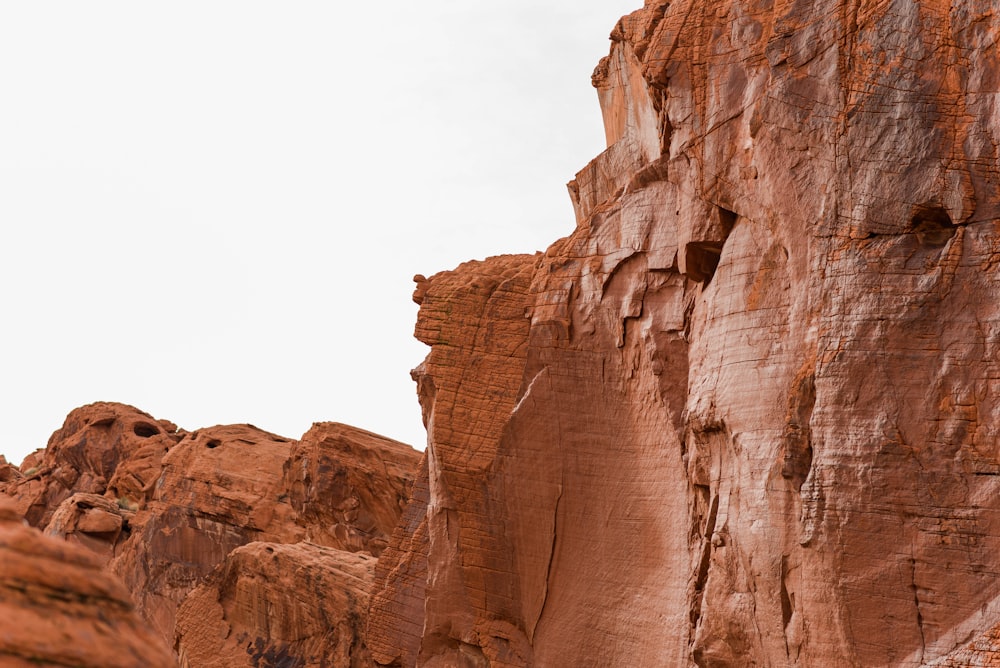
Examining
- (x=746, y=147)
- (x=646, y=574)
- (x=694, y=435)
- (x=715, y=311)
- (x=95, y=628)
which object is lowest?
(x=95, y=628)

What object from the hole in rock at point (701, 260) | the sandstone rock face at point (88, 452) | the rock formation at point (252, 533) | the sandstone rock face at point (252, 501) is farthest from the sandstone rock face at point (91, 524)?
the hole in rock at point (701, 260)

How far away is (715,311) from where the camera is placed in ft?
41.7

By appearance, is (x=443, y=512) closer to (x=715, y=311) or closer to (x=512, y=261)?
(x=512, y=261)

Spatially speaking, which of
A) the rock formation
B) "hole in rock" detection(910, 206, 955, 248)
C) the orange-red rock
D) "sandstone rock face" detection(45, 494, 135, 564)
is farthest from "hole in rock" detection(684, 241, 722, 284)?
"sandstone rock face" detection(45, 494, 135, 564)

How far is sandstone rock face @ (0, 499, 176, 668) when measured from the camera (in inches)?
162

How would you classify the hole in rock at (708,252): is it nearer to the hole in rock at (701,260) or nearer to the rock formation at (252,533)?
the hole in rock at (701,260)

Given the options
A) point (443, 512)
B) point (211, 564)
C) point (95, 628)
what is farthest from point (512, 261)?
point (211, 564)

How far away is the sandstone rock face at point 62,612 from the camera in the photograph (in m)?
4.12

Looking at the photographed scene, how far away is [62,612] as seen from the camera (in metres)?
4.35

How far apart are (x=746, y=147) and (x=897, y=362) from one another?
111 inches

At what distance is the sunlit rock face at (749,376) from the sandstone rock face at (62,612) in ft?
24.7

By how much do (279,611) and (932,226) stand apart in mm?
14027

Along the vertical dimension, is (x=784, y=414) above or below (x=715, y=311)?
below

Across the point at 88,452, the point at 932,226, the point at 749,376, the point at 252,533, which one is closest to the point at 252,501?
the point at 252,533
